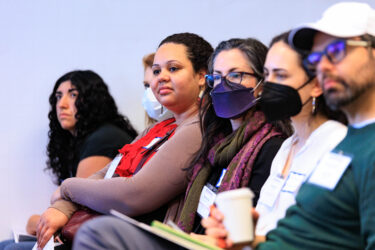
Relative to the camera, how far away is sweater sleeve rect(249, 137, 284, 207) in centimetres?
202

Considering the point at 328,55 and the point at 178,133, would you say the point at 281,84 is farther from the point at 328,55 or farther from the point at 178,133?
the point at 178,133

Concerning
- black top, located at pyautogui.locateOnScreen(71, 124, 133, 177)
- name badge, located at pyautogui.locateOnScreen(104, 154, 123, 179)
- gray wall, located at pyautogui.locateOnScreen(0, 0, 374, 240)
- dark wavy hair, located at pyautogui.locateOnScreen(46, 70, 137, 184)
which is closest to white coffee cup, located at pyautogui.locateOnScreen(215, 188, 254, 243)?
name badge, located at pyautogui.locateOnScreen(104, 154, 123, 179)

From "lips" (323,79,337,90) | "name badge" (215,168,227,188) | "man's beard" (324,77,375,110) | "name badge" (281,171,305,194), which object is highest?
"lips" (323,79,337,90)

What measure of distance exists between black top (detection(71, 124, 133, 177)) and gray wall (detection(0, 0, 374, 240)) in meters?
0.35

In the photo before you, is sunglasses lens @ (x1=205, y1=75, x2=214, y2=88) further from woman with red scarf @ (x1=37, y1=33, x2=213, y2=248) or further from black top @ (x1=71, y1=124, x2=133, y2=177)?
black top @ (x1=71, y1=124, x2=133, y2=177)

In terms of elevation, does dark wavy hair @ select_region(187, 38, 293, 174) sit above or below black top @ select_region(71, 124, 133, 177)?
above

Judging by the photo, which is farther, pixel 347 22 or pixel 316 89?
pixel 316 89

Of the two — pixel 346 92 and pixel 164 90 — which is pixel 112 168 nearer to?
pixel 164 90

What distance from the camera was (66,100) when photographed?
3584mm

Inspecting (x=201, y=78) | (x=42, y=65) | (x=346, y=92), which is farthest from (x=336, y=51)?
(x=42, y=65)

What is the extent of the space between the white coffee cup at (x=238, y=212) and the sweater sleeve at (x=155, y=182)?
2.99 feet

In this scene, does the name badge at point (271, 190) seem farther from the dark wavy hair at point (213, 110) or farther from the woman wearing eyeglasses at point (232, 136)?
the dark wavy hair at point (213, 110)

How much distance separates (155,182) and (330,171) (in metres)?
1.04

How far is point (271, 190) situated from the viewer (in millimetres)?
1819
